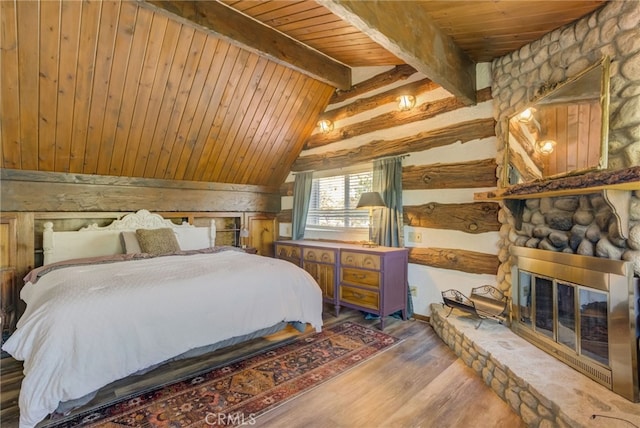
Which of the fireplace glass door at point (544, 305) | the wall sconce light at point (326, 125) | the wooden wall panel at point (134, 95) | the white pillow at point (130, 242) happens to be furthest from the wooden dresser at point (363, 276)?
the white pillow at point (130, 242)

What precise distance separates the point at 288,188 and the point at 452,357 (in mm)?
3790

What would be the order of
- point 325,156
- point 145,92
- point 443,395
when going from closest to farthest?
point 443,395
point 145,92
point 325,156

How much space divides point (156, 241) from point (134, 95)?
5.41ft

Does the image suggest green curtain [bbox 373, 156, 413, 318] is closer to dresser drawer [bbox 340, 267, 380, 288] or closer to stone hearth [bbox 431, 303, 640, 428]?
dresser drawer [bbox 340, 267, 380, 288]

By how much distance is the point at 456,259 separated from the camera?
3.55 metres

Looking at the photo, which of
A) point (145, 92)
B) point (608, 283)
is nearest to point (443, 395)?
point (608, 283)

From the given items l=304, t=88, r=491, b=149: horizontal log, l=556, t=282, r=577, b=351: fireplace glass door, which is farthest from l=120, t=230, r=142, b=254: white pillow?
l=556, t=282, r=577, b=351: fireplace glass door

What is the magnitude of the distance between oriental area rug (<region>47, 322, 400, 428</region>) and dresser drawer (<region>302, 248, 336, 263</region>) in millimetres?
1100

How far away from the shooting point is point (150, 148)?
13.2 ft

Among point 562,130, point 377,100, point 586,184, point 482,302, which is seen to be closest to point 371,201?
point 377,100

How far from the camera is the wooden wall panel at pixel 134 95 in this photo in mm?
2748

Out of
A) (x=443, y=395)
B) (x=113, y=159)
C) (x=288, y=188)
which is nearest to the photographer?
(x=443, y=395)

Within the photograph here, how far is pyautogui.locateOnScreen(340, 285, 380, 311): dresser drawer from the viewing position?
12.0ft

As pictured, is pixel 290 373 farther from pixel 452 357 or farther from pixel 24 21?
pixel 24 21
